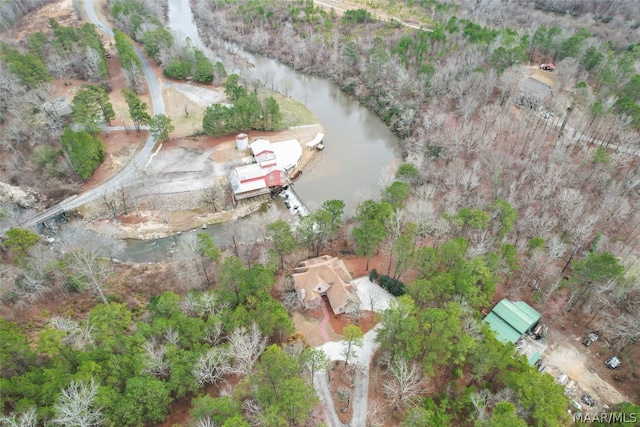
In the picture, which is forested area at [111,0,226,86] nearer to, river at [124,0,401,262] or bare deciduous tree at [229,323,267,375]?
river at [124,0,401,262]

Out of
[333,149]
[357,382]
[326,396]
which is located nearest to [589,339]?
[357,382]

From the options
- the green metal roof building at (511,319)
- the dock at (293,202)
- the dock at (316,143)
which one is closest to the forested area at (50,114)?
the dock at (293,202)

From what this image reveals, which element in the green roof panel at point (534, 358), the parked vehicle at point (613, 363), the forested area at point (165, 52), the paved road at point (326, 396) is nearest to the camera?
the paved road at point (326, 396)

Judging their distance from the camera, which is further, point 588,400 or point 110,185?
point 110,185

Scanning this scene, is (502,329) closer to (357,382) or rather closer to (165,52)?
(357,382)

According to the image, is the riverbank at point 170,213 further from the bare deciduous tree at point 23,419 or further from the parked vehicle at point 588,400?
the parked vehicle at point 588,400

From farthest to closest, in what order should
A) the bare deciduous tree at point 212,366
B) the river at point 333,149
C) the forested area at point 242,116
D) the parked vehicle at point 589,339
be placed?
the forested area at point 242,116, the river at point 333,149, the parked vehicle at point 589,339, the bare deciduous tree at point 212,366
